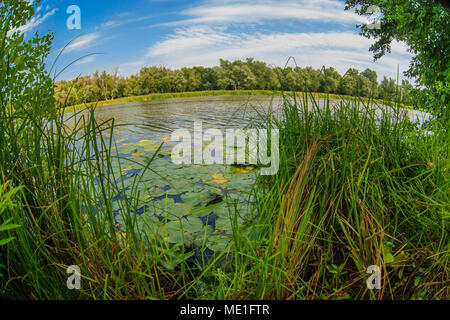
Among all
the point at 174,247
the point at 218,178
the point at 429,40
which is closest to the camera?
the point at 174,247

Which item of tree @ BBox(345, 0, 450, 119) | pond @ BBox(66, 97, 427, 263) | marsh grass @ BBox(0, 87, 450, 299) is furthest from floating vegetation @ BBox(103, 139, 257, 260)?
tree @ BBox(345, 0, 450, 119)

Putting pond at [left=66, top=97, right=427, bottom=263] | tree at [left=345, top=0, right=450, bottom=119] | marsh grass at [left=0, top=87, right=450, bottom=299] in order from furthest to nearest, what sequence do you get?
1. tree at [left=345, top=0, right=450, bottom=119]
2. pond at [left=66, top=97, right=427, bottom=263]
3. marsh grass at [left=0, top=87, right=450, bottom=299]

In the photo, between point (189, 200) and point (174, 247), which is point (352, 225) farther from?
point (189, 200)

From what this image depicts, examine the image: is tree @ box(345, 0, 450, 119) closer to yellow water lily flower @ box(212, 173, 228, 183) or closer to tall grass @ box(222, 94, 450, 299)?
tall grass @ box(222, 94, 450, 299)

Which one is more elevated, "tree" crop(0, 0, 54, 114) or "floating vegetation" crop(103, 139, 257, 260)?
"tree" crop(0, 0, 54, 114)

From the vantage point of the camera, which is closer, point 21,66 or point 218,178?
point 21,66

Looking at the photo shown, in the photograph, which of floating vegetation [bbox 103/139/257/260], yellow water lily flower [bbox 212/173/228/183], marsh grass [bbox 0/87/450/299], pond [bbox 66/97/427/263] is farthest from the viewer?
yellow water lily flower [bbox 212/173/228/183]

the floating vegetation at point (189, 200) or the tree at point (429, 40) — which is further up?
the tree at point (429, 40)

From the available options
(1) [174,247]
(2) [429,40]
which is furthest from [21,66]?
(2) [429,40]

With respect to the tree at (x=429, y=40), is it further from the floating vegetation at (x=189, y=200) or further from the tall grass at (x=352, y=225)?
the floating vegetation at (x=189, y=200)

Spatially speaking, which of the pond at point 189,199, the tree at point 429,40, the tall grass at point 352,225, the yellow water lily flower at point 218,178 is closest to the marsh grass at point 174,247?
the tall grass at point 352,225
